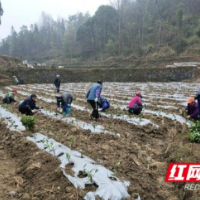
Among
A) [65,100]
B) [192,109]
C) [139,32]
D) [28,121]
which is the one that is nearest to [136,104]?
[192,109]

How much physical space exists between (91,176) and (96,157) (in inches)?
32.0

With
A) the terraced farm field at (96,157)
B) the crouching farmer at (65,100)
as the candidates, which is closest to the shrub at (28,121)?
the terraced farm field at (96,157)

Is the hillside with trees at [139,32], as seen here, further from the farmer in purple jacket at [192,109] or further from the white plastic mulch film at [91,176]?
the white plastic mulch film at [91,176]

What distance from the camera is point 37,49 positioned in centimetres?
6512

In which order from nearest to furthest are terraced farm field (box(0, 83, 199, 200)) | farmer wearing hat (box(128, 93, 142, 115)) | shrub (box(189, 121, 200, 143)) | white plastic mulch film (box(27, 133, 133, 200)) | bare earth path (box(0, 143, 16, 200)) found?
1. white plastic mulch film (box(27, 133, 133, 200))
2. terraced farm field (box(0, 83, 199, 200))
3. bare earth path (box(0, 143, 16, 200))
4. shrub (box(189, 121, 200, 143))
5. farmer wearing hat (box(128, 93, 142, 115))

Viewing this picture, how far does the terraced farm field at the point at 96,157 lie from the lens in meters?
3.34

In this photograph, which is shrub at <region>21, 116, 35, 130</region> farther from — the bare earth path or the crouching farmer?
the crouching farmer

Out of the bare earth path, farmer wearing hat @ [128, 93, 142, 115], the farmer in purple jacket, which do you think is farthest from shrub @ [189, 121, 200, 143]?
the bare earth path

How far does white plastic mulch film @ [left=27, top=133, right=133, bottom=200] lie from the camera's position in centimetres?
313

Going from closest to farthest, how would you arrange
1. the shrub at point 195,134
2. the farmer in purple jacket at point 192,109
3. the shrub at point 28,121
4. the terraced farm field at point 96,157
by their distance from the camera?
the terraced farm field at point 96,157 → the shrub at point 195,134 → the shrub at point 28,121 → the farmer in purple jacket at point 192,109

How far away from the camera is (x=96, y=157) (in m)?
4.21

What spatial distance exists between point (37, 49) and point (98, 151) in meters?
65.6

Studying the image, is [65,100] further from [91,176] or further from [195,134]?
[91,176]

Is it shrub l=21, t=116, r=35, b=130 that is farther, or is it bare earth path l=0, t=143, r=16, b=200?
shrub l=21, t=116, r=35, b=130
